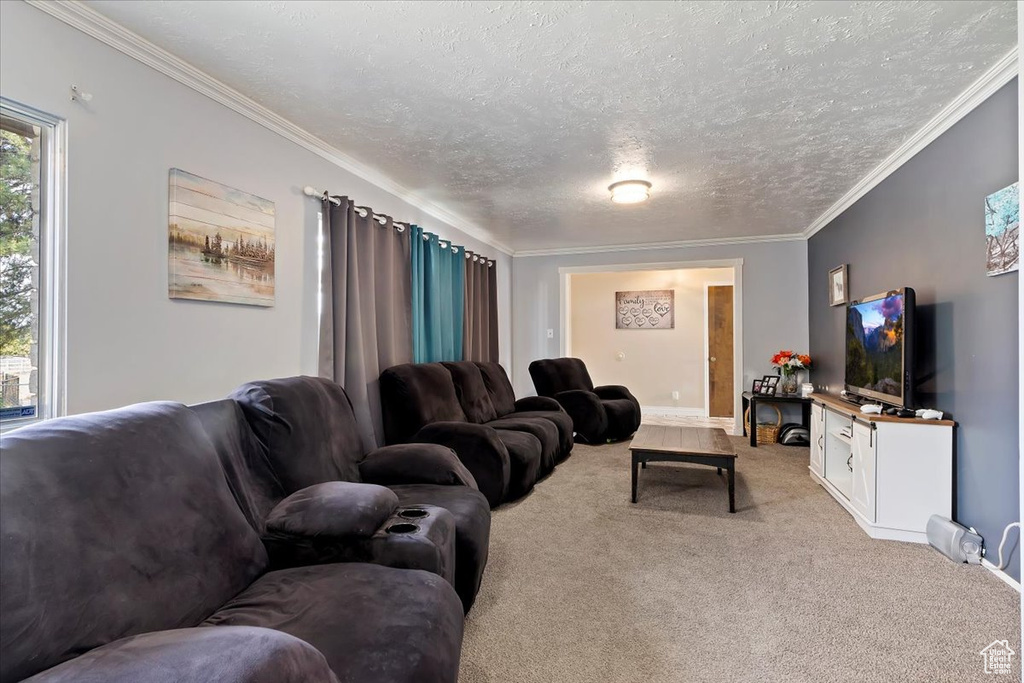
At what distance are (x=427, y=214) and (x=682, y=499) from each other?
319cm

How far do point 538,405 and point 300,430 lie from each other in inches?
127

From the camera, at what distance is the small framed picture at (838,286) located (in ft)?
13.9

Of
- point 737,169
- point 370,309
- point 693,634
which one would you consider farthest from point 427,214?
point 693,634

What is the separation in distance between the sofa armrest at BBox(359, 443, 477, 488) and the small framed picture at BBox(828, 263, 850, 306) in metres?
3.76

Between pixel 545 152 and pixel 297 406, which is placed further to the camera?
pixel 545 152

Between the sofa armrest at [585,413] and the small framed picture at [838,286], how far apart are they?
2409mm

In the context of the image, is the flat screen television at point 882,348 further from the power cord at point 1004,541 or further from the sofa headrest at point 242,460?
the sofa headrest at point 242,460

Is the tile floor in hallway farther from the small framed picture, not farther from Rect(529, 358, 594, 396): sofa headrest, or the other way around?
the small framed picture

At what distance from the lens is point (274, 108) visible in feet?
8.44

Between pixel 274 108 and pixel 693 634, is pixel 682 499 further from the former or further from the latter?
pixel 274 108

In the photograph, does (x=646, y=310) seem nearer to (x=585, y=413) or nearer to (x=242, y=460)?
(x=585, y=413)

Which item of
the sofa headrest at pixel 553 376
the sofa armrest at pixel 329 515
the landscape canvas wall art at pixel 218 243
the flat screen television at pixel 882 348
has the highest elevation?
the landscape canvas wall art at pixel 218 243

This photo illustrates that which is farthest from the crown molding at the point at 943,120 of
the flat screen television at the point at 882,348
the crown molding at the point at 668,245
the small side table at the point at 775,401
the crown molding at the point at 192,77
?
the crown molding at the point at 192,77

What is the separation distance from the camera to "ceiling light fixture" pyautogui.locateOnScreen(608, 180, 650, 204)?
12.1ft
